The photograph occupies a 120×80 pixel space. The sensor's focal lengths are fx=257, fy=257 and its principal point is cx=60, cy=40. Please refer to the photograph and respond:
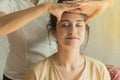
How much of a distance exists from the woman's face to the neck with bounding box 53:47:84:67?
0.16 feet

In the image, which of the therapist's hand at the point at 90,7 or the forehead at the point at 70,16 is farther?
the forehead at the point at 70,16

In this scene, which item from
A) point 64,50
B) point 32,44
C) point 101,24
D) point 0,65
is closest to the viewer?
point 64,50

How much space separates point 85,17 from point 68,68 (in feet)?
0.98

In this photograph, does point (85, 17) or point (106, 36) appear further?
point (106, 36)

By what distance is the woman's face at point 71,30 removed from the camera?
4.36 feet

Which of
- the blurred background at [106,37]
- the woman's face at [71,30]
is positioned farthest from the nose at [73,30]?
the blurred background at [106,37]

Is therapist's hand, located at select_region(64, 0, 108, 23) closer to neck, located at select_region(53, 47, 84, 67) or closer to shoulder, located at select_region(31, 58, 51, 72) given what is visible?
neck, located at select_region(53, 47, 84, 67)

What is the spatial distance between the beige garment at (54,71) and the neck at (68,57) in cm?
4

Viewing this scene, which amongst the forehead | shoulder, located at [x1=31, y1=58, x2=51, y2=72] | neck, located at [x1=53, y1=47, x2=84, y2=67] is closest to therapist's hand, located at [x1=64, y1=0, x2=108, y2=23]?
the forehead

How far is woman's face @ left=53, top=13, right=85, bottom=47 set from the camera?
1.33 metres

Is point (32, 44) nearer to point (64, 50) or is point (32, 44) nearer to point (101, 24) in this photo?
point (64, 50)

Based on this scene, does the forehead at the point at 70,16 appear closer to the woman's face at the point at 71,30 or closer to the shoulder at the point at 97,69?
the woman's face at the point at 71,30

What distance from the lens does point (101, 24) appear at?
1888mm

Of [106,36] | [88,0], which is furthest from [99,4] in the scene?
[106,36]
